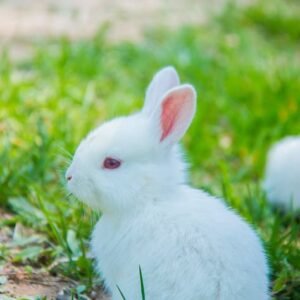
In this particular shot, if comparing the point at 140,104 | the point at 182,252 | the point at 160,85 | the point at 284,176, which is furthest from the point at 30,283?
the point at 140,104

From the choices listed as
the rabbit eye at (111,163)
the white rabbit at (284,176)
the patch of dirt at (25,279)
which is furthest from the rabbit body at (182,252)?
the white rabbit at (284,176)

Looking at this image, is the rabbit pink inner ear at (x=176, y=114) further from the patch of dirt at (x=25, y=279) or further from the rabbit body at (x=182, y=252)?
the patch of dirt at (x=25, y=279)

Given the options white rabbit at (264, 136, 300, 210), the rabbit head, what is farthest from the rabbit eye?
white rabbit at (264, 136, 300, 210)

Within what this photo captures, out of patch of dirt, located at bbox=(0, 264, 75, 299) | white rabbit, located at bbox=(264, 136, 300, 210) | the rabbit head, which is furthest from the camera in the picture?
white rabbit, located at bbox=(264, 136, 300, 210)

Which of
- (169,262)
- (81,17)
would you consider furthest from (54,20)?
(169,262)

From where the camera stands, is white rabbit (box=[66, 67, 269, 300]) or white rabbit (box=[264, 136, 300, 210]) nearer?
white rabbit (box=[66, 67, 269, 300])

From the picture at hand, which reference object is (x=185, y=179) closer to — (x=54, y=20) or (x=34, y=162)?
(x=34, y=162)

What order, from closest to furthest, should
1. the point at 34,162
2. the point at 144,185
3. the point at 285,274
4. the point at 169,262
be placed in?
1. the point at 169,262
2. the point at 144,185
3. the point at 285,274
4. the point at 34,162

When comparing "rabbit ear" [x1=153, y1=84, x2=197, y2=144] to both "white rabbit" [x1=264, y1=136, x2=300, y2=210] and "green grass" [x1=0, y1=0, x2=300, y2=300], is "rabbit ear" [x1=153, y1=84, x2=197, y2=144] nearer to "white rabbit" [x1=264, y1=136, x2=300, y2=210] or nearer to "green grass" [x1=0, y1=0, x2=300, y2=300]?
"green grass" [x1=0, y1=0, x2=300, y2=300]
